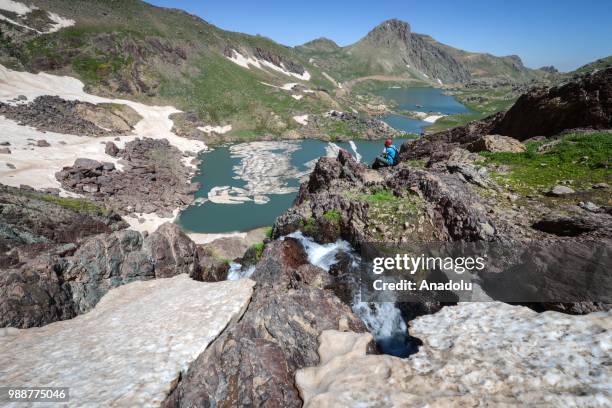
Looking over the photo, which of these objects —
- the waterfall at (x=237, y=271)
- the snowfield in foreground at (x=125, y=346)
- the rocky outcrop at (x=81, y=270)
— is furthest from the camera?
the waterfall at (x=237, y=271)

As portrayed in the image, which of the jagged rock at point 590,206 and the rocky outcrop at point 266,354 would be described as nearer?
the rocky outcrop at point 266,354

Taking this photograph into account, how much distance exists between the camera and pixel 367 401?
6129 millimetres

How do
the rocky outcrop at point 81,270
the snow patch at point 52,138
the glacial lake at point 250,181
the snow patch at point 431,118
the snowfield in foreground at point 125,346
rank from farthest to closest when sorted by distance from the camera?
1. the snow patch at point 431,118
2. the glacial lake at point 250,181
3. the snow patch at point 52,138
4. the rocky outcrop at point 81,270
5. the snowfield in foreground at point 125,346

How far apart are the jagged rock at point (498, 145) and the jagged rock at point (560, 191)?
779 centimetres

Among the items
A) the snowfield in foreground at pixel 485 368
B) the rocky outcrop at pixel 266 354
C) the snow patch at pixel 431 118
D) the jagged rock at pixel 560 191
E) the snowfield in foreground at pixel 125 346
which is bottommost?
the snowfield in foreground at pixel 125 346

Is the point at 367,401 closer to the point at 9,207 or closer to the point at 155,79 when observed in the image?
the point at 9,207

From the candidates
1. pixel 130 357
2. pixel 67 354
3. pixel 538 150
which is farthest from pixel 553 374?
pixel 538 150

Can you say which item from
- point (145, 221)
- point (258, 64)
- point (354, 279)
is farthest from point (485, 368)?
point (258, 64)

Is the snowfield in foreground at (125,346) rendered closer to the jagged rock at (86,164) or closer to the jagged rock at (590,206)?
the jagged rock at (590,206)

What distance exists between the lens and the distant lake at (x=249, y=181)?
46.0 metres

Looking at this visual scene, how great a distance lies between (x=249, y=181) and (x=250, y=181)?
194mm

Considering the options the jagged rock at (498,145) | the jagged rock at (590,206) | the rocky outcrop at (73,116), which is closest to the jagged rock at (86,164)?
the rocky outcrop at (73,116)

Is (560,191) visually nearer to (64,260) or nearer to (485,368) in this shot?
(485,368)

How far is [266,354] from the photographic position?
8352 millimetres
